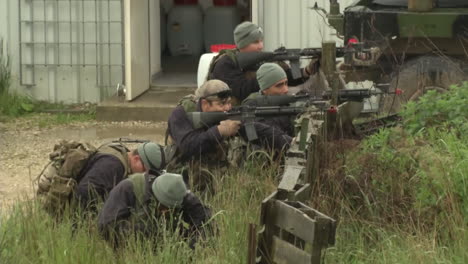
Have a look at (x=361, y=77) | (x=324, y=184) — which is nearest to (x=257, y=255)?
(x=324, y=184)

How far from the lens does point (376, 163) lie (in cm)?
816

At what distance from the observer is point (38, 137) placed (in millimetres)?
13531

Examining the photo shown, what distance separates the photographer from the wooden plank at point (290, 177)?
666 cm

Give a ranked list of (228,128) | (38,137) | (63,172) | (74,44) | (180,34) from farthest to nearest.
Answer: (180,34) < (74,44) < (38,137) < (228,128) < (63,172)

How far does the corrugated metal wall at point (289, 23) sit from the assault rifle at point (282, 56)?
4256 millimetres

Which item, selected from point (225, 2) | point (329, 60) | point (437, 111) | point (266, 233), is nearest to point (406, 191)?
point (437, 111)

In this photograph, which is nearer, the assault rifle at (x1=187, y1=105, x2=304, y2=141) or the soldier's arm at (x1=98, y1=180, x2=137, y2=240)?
the soldier's arm at (x1=98, y1=180, x2=137, y2=240)

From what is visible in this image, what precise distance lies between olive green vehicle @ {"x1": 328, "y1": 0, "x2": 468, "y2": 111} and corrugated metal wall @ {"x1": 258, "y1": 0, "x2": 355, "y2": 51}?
2.66 m

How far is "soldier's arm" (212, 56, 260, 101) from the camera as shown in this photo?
32.9ft

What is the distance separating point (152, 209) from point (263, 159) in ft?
5.47

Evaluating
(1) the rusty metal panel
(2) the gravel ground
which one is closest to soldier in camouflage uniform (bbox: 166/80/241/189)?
(2) the gravel ground

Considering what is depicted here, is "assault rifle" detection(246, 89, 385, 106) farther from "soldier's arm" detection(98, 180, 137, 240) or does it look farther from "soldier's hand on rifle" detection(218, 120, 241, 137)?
"soldier's arm" detection(98, 180, 137, 240)

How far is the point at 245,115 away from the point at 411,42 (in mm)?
3466

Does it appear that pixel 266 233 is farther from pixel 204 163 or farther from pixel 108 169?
pixel 204 163
